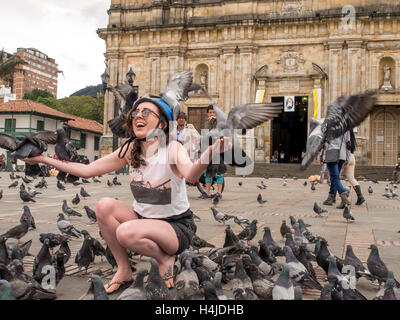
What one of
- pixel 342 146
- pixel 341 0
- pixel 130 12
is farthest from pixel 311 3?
pixel 342 146

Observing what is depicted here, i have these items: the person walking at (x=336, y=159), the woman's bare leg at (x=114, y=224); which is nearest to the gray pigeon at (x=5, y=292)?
the woman's bare leg at (x=114, y=224)

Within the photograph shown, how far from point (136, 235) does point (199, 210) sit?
16.8 feet

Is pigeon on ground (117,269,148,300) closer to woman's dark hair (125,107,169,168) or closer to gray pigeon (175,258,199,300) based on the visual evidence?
gray pigeon (175,258,199,300)

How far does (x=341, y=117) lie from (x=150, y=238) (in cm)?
221

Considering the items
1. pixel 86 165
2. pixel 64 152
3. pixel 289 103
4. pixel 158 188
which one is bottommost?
pixel 158 188

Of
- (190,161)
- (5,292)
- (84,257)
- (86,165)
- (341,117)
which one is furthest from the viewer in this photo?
(341,117)

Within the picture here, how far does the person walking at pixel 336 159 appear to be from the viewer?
8.47 m

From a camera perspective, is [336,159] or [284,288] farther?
[336,159]

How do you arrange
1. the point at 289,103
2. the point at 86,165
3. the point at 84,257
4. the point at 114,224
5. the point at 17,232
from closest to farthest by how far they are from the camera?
the point at 114,224, the point at 86,165, the point at 84,257, the point at 17,232, the point at 289,103

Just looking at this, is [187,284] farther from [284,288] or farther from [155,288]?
[284,288]

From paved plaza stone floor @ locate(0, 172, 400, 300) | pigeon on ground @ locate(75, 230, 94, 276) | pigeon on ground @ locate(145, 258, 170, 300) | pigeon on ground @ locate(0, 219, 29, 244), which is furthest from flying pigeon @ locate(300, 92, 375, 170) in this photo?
pigeon on ground @ locate(0, 219, 29, 244)

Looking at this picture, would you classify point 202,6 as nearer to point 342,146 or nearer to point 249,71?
point 249,71

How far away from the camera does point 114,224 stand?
3.24 meters

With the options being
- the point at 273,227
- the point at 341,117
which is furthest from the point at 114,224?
the point at 273,227
